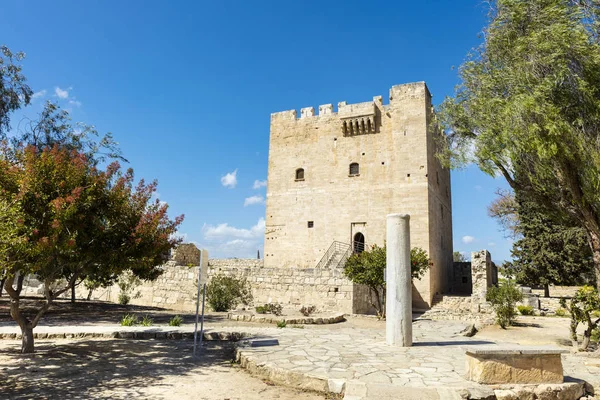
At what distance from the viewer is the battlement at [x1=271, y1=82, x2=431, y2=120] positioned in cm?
2205

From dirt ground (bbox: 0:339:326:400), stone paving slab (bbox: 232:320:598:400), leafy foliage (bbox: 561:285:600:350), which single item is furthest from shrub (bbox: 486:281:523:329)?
dirt ground (bbox: 0:339:326:400)

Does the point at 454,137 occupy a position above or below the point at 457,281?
above

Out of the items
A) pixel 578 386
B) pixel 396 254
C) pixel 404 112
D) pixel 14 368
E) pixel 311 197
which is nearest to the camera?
pixel 578 386

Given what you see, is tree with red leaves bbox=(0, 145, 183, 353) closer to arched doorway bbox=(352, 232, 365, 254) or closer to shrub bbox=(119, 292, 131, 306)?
shrub bbox=(119, 292, 131, 306)

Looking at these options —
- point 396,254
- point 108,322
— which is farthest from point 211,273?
point 396,254

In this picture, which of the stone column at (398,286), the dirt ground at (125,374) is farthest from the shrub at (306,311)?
the stone column at (398,286)

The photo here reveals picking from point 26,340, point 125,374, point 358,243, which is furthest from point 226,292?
point 125,374

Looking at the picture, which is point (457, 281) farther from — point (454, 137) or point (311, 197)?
point (454, 137)

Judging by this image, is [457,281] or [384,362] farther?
[457,281]

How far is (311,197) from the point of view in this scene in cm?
2366

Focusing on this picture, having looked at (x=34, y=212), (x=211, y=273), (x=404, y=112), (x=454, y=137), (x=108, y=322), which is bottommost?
(x=108, y=322)

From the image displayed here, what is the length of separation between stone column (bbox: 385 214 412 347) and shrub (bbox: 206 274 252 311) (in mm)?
9448

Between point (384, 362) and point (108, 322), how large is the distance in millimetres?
8323

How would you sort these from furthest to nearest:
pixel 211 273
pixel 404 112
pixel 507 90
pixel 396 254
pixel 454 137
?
pixel 404 112, pixel 211 273, pixel 454 137, pixel 507 90, pixel 396 254
